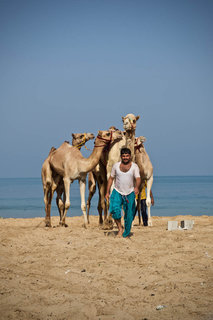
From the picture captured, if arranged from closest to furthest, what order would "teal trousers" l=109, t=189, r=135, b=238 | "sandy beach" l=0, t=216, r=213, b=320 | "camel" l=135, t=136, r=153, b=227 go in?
"sandy beach" l=0, t=216, r=213, b=320
"teal trousers" l=109, t=189, r=135, b=238
"camel" l=135, t=136, r=153, b=227

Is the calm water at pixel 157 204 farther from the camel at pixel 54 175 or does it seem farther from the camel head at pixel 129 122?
the camel head at pixel 129 122

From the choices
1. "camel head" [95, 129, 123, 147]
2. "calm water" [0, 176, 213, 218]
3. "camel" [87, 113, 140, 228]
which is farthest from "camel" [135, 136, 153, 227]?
"calm water" [0, 176, 213, 218]

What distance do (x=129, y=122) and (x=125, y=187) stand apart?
2.09m

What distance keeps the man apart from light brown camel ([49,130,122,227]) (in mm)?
2138

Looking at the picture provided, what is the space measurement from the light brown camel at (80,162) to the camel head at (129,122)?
1.89 ft

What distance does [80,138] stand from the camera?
40.7 ft

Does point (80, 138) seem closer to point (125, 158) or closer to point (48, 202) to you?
point (48, 202)

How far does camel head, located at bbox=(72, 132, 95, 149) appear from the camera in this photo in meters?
12.2

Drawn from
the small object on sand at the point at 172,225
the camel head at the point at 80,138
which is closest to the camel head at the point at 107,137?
the camel head at the point at 80,138

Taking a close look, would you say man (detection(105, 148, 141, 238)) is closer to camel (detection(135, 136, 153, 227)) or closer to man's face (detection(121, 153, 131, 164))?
man's face (detection(121, 153, 131, 164))

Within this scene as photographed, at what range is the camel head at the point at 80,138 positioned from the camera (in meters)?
12.2

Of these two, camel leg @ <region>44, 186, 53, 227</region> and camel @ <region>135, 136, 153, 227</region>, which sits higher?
camel @ <region>135, 136, 153, 227</region>

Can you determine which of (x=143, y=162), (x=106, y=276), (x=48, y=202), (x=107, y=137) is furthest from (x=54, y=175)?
(x=106, y=276)

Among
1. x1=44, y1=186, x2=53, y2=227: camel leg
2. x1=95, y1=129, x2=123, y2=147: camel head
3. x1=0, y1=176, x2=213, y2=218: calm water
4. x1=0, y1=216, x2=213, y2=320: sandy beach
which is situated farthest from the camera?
x1=0, y1=176, x2=213, y2=218: calm water
